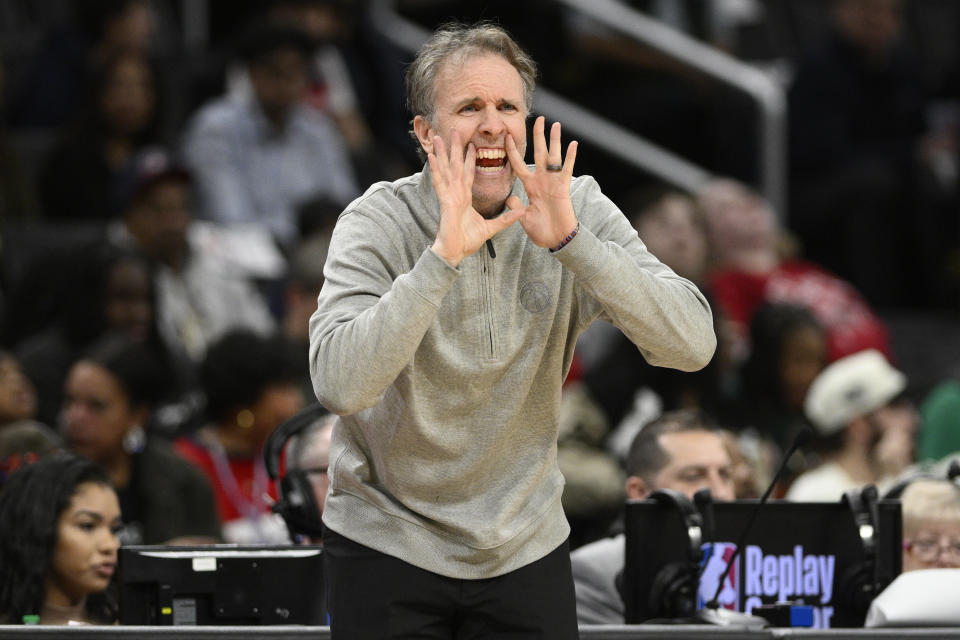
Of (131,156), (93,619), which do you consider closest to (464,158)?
(93,619)

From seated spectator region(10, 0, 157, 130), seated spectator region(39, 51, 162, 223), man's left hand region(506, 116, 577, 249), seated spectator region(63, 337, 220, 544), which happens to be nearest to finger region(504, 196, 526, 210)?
man's left hand region(506, 116, 577, 249)

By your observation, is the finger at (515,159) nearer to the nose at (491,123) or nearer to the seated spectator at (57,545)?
the nose at (491,123)

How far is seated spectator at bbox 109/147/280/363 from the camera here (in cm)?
748

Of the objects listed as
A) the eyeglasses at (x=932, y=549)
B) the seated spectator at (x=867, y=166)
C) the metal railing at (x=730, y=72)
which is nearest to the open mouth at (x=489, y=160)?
the eyeglasses at (x=932, y=549)

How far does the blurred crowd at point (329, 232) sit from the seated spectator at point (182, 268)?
0.01 m

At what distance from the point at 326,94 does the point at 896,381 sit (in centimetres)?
357

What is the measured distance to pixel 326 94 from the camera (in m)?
9.00

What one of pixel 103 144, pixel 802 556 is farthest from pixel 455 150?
pixel 103 144

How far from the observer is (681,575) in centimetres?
423

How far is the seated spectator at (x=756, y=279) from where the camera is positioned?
27.2 ft

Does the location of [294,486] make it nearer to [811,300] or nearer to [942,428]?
[942,428]

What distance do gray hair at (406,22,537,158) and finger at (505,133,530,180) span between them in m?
0.12

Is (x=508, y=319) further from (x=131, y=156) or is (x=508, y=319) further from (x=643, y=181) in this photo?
(x=643, y=181)

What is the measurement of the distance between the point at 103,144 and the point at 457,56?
5.29 m
